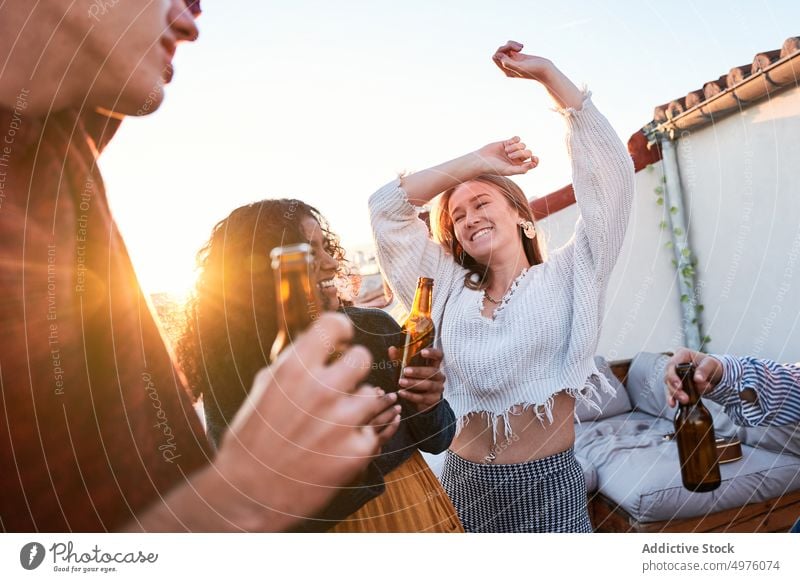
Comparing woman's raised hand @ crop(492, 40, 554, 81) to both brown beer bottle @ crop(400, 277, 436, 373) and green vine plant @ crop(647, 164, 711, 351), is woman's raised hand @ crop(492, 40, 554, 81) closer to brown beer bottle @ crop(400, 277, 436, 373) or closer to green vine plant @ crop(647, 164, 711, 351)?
brown beer bottle @ crop(400, 277, 436, 373)

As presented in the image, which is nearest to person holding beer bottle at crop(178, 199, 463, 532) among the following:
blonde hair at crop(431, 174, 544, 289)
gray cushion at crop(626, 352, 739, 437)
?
blonde hair at crop(431, 174, 544, 289)

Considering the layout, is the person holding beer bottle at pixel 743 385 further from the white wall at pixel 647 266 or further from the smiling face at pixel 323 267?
the smiling face at pixel 323 267

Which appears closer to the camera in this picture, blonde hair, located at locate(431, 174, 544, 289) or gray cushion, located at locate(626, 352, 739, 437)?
blonde hair, located at locate(431, 174, 544, 289)

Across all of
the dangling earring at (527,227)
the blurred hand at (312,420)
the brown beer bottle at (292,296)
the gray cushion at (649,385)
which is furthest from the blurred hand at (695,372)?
the gray cushion at (649,385)

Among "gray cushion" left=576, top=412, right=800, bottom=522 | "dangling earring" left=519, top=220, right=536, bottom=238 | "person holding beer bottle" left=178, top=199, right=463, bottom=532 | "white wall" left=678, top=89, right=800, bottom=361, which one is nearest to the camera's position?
"person holding beer bottle" left=178, top=199, right=463, bottom=532

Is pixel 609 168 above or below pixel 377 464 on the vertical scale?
above

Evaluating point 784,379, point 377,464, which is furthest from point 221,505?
point 784,379

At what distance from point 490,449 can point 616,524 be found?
0.68m

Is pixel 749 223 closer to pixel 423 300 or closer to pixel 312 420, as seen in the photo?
pixel 423 300

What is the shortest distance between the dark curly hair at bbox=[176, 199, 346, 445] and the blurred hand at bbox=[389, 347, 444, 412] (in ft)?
0.50

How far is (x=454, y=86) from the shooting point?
2.39ft

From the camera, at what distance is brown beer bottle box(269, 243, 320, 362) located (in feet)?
2.14

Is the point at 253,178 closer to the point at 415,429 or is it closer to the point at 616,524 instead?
the point at 415,429

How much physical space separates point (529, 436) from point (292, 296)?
1.16 feet
